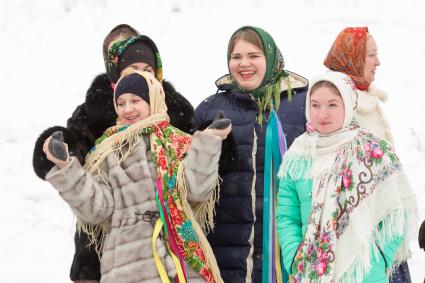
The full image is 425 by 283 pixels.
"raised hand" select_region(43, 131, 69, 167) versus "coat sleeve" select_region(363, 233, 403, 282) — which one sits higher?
"raised hand" select_region(43, 131, 69, 167)

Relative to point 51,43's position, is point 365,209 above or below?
below

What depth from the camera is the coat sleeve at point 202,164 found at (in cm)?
347

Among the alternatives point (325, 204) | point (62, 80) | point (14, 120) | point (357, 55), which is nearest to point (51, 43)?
point (62, 80)

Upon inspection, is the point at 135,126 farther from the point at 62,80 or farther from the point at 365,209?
the point at 62,80

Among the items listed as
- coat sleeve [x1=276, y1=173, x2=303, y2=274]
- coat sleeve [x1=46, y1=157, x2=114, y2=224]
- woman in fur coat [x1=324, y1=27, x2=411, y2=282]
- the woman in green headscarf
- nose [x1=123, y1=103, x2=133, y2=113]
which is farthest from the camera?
woman in fur coat [x1=324, y1=27, x2=411, y2=282]

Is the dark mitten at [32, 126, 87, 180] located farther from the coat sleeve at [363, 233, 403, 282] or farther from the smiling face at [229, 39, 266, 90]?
the coat sleeve at [363, 233, 403, 282]

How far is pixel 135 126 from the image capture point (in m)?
3.64

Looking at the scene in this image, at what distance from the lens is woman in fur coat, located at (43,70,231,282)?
3.47 metres

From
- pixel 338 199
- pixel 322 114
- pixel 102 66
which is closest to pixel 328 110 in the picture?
pixel 322 114

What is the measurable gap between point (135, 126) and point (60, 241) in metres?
3.54

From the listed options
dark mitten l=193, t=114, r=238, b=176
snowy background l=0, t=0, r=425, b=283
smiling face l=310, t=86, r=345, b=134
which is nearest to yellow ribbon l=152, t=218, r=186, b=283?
dark mitten l=193, t=114, r=238, b=176

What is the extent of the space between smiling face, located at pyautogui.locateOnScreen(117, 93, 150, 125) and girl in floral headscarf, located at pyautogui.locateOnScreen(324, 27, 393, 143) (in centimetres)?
117

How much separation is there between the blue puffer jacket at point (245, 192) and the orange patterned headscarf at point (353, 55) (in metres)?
0.27

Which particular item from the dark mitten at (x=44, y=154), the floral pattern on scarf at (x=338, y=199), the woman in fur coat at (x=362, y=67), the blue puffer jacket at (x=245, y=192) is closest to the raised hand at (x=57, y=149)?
the dark mitten at (x=44, y=154)
